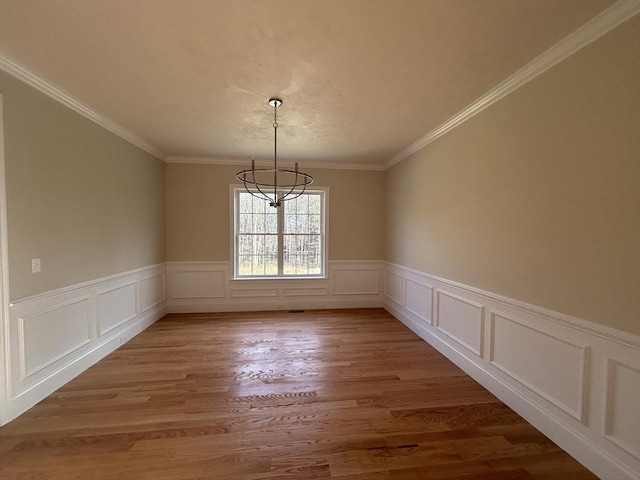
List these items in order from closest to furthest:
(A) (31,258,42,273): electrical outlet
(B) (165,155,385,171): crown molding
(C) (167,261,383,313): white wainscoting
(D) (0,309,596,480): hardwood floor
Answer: (D) (0,309,596,480): hardwood floor
(A) (31,258,42,273): electrical outlet
(B) (165,155,385,171): crown molding
(C) (167,261,383,313): white wainscoting

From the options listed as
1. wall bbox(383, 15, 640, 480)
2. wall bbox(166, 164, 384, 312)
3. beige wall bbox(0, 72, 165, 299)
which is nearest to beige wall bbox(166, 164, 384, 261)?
wall bbox(166, 164, 384, 312)

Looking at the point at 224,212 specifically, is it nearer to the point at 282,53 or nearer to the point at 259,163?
the point at 259,163

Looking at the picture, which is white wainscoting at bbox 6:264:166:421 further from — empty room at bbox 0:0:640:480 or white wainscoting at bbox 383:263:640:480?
white wainscoting at bbox 383:263:640:480

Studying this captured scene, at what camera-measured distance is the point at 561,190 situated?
1861mm

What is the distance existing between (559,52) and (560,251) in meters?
1.31

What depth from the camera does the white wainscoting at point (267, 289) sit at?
15.7ft

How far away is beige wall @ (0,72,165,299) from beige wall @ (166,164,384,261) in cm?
85

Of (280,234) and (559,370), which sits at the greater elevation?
(280,234)

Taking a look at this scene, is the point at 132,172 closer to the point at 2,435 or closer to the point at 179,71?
the point at 179,71

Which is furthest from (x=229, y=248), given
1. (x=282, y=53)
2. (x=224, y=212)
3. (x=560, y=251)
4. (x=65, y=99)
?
(x=560, y=251)

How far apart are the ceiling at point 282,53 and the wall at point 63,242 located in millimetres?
384

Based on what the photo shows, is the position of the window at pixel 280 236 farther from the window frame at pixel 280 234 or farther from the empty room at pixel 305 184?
the empty room at pixel 305 184

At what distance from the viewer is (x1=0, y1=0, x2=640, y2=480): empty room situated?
160cm

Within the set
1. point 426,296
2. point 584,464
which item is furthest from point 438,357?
point 584,464
